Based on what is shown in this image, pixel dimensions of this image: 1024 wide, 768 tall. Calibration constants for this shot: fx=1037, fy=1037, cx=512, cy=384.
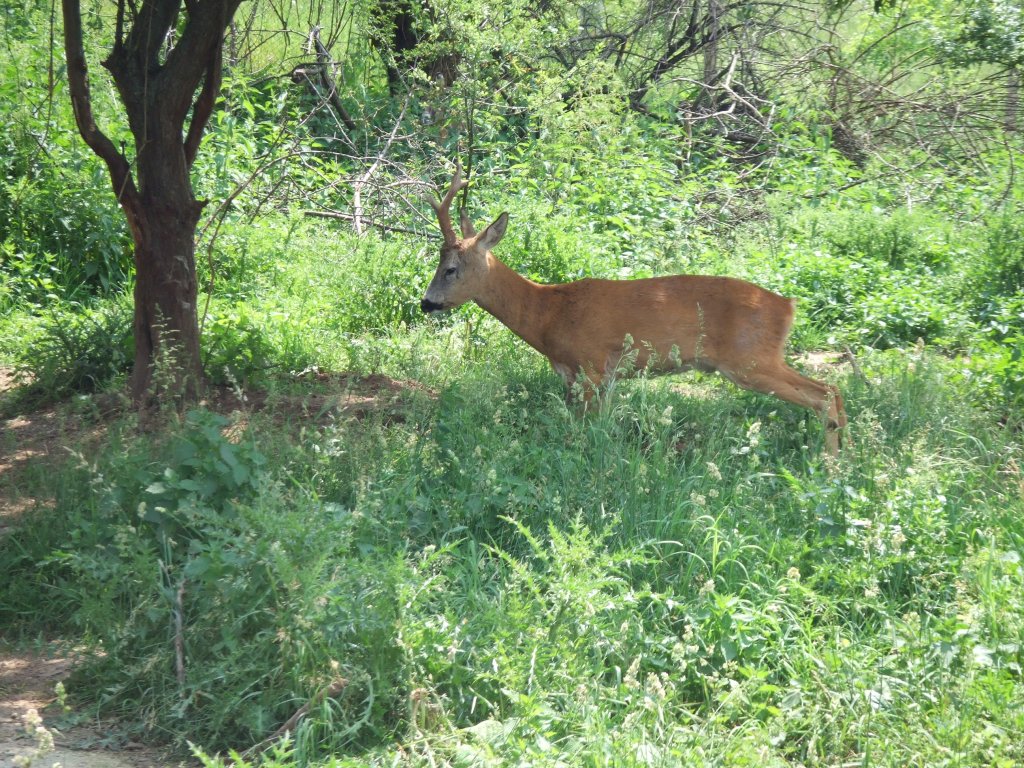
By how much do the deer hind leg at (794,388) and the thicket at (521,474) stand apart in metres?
0.15

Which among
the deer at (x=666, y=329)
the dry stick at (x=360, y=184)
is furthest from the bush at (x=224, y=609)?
the dry stick at (x=360, y=184)

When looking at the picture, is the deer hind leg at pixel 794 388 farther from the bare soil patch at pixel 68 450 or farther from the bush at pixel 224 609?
the bush at pixel 224 609

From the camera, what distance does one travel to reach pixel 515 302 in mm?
7551

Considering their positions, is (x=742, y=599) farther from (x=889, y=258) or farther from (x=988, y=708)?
(x=889, y=258)

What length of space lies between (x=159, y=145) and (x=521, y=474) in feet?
10.2

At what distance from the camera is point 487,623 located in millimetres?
4109

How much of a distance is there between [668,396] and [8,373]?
4.75m

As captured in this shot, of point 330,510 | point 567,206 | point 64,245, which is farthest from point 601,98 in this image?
point 330,510

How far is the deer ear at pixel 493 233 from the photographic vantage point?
7625 mm

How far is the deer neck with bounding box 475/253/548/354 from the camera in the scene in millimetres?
7418

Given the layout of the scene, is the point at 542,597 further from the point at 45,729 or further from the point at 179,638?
the point at 45,729

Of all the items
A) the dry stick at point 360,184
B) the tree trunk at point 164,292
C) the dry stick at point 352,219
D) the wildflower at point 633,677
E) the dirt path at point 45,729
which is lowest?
the dirt path at point 45,729

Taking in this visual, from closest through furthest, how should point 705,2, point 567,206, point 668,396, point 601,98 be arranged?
point 668,396, point 567,206, point 601,98, point 705,2

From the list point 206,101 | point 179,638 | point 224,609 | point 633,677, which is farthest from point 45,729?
point 206,101
